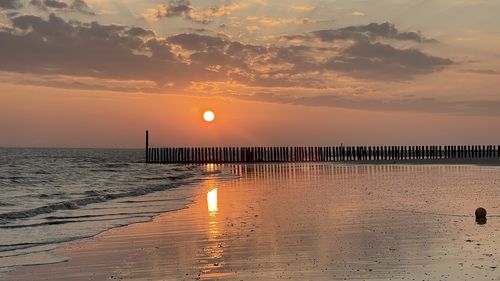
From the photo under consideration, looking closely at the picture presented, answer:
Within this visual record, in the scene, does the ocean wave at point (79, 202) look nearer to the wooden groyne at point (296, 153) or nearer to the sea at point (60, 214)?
the sea at point (60, 214)

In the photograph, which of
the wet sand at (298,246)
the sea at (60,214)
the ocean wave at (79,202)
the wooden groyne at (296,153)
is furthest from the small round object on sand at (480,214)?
the wooden groyne at (296,153)

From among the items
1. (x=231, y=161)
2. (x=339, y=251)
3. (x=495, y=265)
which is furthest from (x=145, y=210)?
(x=231, y=161)

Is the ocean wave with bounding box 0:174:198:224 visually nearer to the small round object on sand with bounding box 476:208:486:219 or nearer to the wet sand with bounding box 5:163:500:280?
the wet sand with bounding box 5:163:500:280

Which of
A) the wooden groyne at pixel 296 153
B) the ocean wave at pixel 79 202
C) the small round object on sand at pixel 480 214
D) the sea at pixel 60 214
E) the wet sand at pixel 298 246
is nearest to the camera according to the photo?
the wet sand at pixel 298 246

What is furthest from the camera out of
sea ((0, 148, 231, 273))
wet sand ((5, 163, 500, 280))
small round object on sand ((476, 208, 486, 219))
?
small round object on sand ((476, 208, 486, 219))

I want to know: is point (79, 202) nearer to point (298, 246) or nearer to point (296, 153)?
point (298, 246)

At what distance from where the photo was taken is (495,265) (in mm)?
8016

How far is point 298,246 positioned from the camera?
1004cm

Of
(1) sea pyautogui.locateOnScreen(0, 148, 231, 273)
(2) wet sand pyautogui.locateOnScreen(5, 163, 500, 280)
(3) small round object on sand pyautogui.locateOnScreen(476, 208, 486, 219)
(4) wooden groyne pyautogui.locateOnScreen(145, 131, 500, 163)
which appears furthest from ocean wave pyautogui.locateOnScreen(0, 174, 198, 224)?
(4) wooden groyne pyautogui.locateOnScreen(145, 131, 500, 163)

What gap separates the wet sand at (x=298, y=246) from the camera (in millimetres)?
8039

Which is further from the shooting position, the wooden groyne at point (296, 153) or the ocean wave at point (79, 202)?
the wooden groyne at point (296, 153)

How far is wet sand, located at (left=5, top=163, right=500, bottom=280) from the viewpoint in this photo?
8.04 meters

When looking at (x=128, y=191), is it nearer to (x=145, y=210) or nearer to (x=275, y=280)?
(x=145, y=210)

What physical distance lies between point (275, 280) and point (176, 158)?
247 ft
